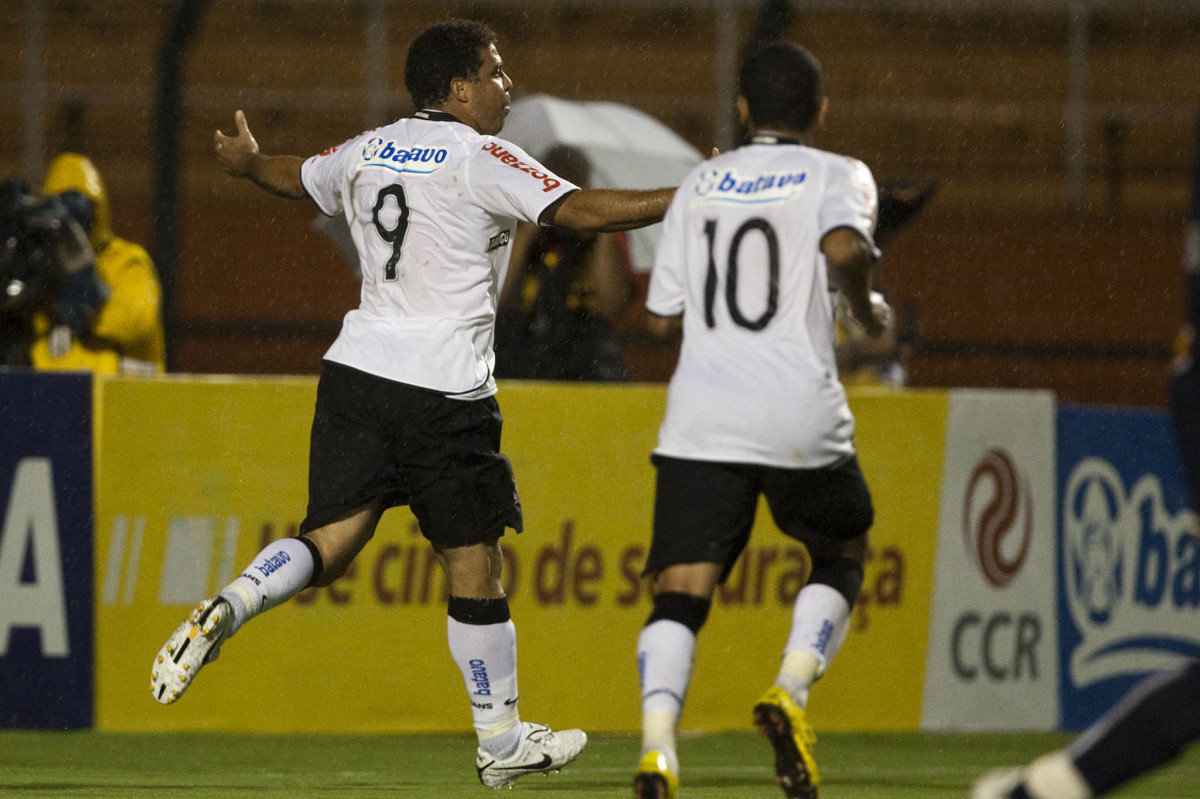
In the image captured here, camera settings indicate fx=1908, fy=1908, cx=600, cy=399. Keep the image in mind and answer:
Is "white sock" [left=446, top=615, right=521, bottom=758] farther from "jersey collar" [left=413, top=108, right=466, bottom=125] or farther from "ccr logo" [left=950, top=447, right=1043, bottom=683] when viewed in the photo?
"ccr logo" [left=950, top=447, right=1043, bottom=683]

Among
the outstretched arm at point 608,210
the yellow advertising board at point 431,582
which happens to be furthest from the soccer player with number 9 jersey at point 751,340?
the yellow advertising board at point 431,582

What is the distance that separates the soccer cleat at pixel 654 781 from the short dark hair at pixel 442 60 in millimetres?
2051

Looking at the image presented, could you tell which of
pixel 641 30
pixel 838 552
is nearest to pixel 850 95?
pixel 641 30

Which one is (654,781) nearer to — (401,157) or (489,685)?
(489,685)

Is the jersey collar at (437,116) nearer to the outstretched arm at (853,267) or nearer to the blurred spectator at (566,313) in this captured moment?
the outstretched arm at (853,267)

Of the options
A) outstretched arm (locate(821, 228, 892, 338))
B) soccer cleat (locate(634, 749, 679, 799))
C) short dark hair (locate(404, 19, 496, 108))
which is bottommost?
soccer cleat (locate(634, 749, 679, 799))

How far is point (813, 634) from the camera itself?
455cm

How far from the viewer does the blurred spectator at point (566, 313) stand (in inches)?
322

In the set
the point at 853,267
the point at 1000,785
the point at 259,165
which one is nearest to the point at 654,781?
the point at 1000,785

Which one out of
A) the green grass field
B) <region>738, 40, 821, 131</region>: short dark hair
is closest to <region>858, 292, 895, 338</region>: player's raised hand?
<region>738, 40, 821, 131</region>: short dark hair

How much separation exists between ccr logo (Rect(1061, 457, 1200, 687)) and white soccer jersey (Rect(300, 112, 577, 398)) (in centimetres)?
386

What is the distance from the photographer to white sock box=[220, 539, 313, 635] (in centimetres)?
493

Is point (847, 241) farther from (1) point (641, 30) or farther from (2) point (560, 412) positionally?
(1) point (641, 30)

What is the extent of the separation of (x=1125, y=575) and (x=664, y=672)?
4.56 m
